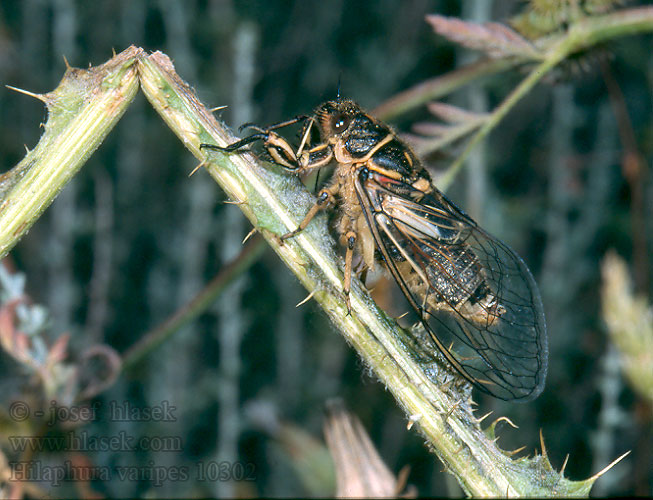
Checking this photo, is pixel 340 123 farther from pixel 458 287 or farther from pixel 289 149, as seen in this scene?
pixel 458 287

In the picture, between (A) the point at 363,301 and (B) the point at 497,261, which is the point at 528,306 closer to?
(B) the point at 497,261

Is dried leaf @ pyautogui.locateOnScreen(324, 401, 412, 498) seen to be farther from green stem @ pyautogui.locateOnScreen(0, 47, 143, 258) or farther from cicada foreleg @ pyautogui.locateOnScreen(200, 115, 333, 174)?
green stem @ pyautogui.locateOnScreen(0, 47, 143, 258)

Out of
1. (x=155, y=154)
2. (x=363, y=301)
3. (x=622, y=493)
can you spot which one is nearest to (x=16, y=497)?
(x=363, y=301)

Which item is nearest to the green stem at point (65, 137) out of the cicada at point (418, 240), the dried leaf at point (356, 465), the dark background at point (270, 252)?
the cicada at point (418, 240)

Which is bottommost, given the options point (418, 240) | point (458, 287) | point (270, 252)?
point (458, 287)

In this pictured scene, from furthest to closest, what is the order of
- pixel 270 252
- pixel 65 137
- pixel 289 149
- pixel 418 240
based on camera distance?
pixel 270 252, pixel 418 240, pixel 289 149, pixel 65 137

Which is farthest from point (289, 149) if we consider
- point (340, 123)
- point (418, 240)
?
point (418, 240)

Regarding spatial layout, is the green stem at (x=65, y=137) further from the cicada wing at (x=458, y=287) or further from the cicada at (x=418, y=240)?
the cicada wing at (x=458, y=287)
